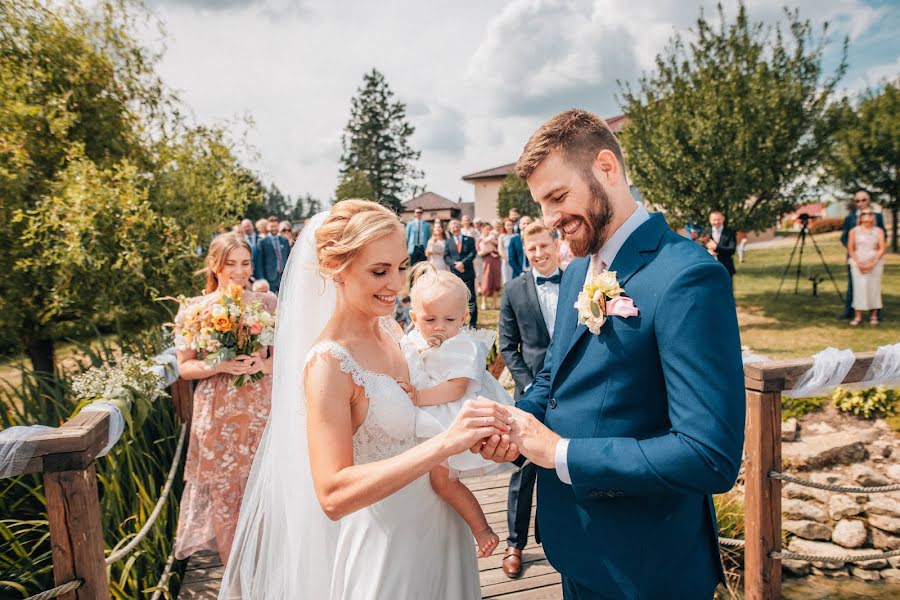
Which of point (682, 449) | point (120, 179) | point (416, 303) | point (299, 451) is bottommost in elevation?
point (299, 451)

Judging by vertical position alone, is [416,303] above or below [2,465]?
above

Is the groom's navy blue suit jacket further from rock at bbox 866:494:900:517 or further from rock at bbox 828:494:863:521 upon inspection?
rock at bbox 866:494:900:517

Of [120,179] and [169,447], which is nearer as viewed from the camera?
[169,447]

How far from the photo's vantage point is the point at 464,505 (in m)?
2.33

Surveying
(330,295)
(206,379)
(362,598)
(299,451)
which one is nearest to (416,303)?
(330,295)

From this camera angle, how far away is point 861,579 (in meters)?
4.56

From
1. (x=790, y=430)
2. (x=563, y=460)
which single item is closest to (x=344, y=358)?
Answer: (x=563, y=460)

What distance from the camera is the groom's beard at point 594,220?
1.88 metres

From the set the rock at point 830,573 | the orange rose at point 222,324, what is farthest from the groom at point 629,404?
the rock at point 830,573

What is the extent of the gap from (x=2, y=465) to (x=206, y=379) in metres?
1.84

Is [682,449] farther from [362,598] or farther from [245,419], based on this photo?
[245,419]

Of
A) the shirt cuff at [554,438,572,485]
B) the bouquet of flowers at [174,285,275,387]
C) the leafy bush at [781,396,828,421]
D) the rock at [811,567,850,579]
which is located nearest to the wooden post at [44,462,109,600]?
the bouquet of flowers at [174,285,275,387]

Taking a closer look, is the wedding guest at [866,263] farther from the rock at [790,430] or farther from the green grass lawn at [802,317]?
the rock at [790,430]

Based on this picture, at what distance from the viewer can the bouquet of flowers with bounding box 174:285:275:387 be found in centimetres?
374
